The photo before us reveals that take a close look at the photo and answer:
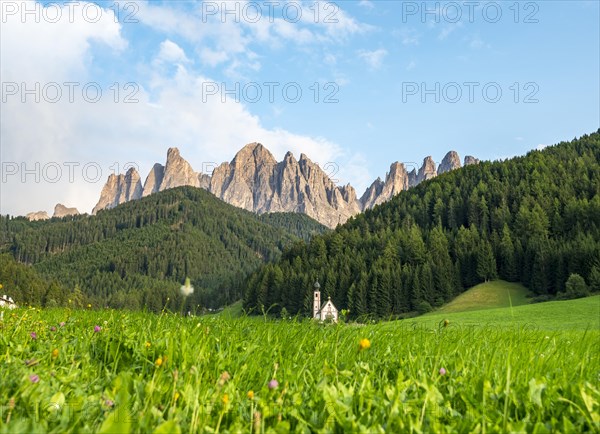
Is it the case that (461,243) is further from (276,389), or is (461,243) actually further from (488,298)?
(276,389)

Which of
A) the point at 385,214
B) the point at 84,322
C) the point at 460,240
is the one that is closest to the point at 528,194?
the point at 460,240

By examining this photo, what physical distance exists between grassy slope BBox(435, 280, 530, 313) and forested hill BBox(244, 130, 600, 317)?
3.39 m

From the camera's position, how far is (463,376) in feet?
11.8

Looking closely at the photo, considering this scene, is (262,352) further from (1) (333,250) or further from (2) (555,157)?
(2) (555,157)

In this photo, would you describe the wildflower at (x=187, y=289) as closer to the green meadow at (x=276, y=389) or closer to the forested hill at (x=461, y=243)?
the green meadow at (x=276, y=389)

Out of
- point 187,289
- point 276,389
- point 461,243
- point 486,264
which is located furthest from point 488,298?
point 187,289

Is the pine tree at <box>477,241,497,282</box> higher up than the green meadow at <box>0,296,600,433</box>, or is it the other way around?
the pine tree at <box>477,241,497,282</box>

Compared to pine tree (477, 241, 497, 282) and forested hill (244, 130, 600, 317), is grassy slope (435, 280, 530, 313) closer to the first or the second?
pine tree (477, 241, 497, 282)

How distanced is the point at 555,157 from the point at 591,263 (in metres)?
96.6

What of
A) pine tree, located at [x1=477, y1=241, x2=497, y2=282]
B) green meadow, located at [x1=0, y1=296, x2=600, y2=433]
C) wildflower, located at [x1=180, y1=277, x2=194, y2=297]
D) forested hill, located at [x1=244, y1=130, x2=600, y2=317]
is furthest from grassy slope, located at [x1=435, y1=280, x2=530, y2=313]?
wildflower, located at [x1=180, y1=277, x2=194, y2=297]

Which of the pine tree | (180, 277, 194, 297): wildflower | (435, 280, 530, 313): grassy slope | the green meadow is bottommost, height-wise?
(435, 280, 530, 313): grassy slope

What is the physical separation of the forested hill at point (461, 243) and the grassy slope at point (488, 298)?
339 centimetres

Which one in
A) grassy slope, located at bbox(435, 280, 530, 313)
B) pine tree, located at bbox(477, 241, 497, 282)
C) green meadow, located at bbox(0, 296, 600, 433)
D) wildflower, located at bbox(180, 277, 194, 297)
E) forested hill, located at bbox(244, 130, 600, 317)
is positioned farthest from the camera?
pine tree, located at bbox(477, 241, 497, 282)

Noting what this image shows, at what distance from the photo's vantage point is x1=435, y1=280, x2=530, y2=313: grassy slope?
91.9 m
